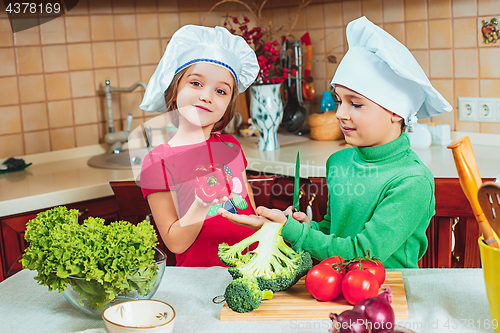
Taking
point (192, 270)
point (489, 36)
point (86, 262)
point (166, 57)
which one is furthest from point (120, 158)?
point (489, 36)

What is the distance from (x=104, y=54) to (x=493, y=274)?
1.93 m

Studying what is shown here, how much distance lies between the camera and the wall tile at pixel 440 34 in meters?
1.85

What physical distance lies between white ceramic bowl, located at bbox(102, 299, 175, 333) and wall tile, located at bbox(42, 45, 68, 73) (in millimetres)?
1652

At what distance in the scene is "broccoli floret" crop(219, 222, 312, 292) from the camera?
77 cm

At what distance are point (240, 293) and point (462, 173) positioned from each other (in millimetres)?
365

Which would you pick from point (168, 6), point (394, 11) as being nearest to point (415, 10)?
point (394, 11)

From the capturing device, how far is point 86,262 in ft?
2.20

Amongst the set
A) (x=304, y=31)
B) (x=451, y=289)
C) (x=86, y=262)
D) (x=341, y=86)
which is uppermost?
(x=304, y=31)

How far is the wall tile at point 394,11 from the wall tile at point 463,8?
0.21 meters

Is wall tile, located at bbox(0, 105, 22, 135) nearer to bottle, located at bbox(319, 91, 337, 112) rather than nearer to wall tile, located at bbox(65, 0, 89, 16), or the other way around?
wall tile, located at bbox(65, 0, 89, 16)

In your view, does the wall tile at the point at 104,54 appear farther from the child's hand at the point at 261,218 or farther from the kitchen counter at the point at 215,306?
the child's hand at the point at 261,218

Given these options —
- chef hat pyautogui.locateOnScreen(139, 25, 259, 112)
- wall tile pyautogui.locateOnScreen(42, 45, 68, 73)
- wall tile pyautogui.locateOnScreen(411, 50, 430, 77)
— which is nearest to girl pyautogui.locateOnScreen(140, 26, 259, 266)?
chef hat pyautogui.locateOnScreen(139, 25, 259, 112)

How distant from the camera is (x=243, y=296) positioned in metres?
0.71

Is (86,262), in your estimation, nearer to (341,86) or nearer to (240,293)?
(240,293)
